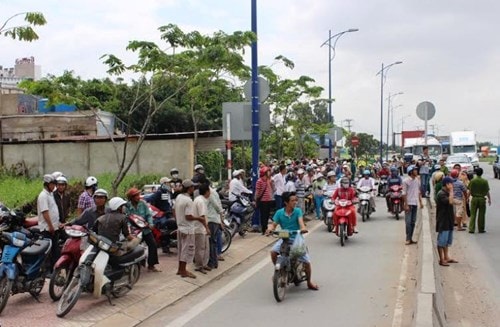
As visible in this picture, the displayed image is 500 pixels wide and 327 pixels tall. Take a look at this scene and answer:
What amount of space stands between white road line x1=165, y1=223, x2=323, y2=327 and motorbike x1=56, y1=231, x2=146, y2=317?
104 centimetres

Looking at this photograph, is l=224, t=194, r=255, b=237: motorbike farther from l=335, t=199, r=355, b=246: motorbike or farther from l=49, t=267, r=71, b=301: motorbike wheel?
l=49, t=267, r=71, b=301: motorbike wheel

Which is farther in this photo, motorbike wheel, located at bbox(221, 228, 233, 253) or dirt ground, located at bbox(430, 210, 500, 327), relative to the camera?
motorbike wheel, located at bbox(221, 228, 233, 253)

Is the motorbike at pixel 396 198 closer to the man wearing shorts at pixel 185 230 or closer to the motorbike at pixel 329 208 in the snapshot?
the motorbike at pixel 329 208

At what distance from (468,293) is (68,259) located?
19.4 feet

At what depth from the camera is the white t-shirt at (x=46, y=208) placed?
811 centimetres

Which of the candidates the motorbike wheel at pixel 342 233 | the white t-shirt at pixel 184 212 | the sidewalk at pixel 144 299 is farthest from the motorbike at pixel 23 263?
the motorbike wheel at pixel 342 233

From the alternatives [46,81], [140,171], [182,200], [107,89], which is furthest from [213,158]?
[182,200]

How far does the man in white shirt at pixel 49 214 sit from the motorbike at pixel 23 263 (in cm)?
26

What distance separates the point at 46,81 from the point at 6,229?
5014mm

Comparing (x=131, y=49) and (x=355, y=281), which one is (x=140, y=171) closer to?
(x=131, y=49)

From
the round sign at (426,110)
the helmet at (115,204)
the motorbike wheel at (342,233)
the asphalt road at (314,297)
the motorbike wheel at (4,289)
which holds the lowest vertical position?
the asphalt road at (314,297)

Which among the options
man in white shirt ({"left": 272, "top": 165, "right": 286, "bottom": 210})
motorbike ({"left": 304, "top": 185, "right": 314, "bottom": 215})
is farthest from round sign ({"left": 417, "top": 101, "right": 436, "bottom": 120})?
man in white shirt ({"left": 272, "top": 165, "right": 286, "bottom": 210})

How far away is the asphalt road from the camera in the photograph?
7.16 m

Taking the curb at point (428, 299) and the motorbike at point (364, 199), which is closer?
the curb at point (428, 299)
